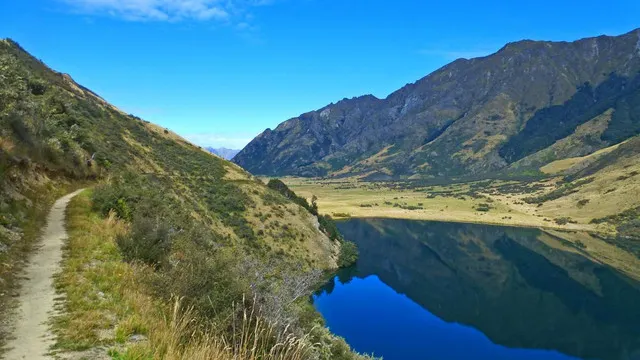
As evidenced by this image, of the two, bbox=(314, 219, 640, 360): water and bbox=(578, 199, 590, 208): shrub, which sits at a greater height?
bbox=(578, 199, 590, 208): shrub

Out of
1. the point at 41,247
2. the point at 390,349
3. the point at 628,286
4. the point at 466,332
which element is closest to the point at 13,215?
the point at 41,247

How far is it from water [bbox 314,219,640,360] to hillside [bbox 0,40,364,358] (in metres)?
13.2

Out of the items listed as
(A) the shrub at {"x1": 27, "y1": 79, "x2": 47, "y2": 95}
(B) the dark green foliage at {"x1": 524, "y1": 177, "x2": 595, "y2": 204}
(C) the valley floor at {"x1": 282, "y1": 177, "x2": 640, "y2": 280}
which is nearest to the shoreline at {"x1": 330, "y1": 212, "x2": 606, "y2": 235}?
(C) the valley floor at {"x1": 282, "y1": 177, "x2": 640, "y2": 280}

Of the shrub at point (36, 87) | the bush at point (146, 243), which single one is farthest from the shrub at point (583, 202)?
the bush at point (146, 243)

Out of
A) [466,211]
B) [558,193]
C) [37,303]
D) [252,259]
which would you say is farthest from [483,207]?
[37,303]

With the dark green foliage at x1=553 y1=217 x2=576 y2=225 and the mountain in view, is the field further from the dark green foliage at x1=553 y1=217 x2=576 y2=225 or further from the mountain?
the mountain

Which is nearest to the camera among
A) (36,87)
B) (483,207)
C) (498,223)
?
(36,87)

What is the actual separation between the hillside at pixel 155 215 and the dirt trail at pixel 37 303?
372mm

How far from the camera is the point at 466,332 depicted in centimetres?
5988

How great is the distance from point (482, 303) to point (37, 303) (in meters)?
74.7

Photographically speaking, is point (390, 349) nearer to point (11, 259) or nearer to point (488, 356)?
point (488, 356)

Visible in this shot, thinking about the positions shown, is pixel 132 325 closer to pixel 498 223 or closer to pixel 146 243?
pixel 146 243

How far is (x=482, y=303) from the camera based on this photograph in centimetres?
7250

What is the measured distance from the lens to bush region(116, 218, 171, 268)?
14.3m
